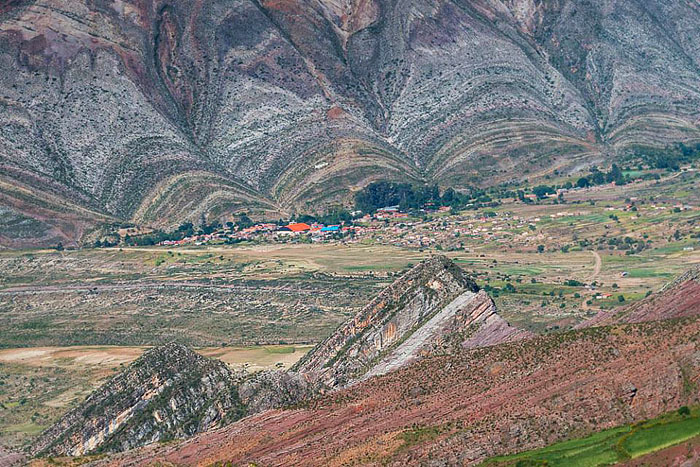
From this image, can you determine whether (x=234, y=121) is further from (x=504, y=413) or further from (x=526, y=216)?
A: (x=504, y=413)

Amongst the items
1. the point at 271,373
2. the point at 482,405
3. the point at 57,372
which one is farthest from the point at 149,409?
the point at 57,372

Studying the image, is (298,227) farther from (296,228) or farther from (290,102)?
(290,102)

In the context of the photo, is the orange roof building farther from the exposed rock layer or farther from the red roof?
the exposed rock layer

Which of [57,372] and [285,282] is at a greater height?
[285,282]

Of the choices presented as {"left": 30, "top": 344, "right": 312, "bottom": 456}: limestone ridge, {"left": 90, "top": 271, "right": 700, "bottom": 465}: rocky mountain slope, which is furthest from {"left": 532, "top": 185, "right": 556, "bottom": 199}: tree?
{"left": 30, "top": 344, "right": 312, "bottom": 456}: limestone ridge

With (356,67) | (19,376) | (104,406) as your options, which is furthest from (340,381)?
(356,67)
